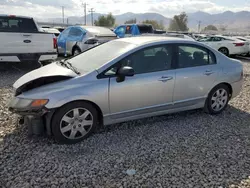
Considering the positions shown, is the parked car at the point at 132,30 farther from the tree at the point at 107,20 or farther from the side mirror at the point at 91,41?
the tree at the point at 107,20

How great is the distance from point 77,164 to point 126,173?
636 mm

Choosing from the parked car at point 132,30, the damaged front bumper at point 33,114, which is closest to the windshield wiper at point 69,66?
the damaged front bumper at point 33,114

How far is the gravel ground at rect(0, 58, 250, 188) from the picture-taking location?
277cm

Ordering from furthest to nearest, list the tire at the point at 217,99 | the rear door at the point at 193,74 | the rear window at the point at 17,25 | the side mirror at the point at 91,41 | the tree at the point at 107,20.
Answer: the tree at the point at 107,20 → the side mirror at the point at 91,41 → the rear window at the point at 17,25 → the tire at the point at 217,99 → the rear door at the point at 193,74

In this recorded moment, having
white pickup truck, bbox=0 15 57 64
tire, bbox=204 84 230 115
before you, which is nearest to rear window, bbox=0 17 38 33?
white pickup truck, bbox=0 15 57 64

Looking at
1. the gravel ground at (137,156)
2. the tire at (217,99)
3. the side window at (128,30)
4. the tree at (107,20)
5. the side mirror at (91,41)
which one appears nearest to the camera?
the gravel ground at (137,156)

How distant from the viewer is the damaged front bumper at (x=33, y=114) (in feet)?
10.6

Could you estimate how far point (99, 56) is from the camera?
4039 mm

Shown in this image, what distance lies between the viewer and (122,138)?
3.71 metres

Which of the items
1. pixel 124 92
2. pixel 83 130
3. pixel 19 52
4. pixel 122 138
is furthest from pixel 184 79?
pixel 19 52

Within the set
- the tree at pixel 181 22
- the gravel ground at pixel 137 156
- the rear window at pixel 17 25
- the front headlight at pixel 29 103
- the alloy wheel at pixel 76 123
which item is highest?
the tree at pixel 181 22

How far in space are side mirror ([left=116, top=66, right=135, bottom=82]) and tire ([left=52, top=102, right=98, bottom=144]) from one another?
1.92ft

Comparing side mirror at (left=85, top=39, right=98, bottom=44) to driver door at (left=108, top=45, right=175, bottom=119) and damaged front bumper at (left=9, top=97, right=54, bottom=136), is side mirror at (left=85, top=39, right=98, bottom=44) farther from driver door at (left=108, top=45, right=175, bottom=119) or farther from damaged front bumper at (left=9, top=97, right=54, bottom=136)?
damaged front bumper at (left=9, top=97, right=54, bottom=136)

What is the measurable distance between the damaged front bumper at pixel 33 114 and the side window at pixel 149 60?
104 cm
